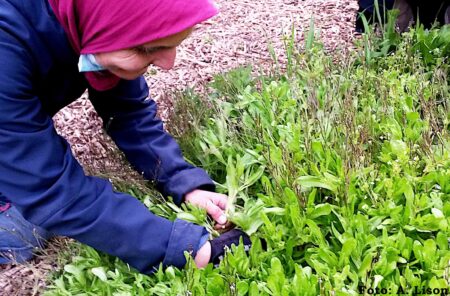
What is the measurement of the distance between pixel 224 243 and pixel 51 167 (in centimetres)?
63

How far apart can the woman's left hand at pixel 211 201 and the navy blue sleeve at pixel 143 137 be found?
0.14 feet

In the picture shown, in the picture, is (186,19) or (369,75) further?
(369,75)

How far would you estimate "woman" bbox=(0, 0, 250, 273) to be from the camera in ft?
5.74

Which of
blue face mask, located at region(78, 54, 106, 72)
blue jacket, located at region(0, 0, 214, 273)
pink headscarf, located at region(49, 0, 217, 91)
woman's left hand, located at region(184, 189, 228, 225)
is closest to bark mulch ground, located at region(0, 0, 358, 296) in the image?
woman's left hand, located at region(184, 189, 228, 225)

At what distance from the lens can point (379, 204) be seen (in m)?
2.01

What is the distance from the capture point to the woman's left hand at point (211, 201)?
2.31 meters

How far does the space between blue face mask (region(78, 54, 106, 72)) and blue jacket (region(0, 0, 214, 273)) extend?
0.11 metres

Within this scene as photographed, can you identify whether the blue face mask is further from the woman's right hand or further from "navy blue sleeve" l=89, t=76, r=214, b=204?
the woman's right hand

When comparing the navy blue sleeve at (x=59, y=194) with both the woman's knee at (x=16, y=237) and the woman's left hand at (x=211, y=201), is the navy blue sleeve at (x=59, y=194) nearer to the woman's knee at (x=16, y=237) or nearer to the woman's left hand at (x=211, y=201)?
the woman's left hand at (x=211, y=201)

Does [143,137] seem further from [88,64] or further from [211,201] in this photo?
[88,64]

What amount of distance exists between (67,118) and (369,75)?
1.77m

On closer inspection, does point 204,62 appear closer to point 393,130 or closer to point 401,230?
point 393,130

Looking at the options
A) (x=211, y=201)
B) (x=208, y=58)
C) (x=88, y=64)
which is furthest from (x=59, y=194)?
(x=208, y=58)

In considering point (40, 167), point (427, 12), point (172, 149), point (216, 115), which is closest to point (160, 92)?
point (216, 115)
